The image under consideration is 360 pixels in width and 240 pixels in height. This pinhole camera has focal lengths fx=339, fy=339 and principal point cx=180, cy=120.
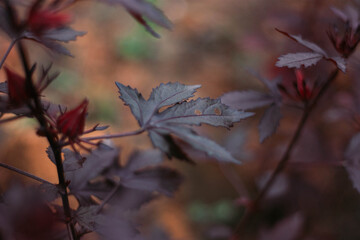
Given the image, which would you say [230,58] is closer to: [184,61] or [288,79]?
[184,61]

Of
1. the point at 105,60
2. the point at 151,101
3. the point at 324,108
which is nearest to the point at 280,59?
the point at 151,101

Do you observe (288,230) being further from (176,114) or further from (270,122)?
(176,114)

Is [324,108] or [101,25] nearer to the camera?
[324,108]

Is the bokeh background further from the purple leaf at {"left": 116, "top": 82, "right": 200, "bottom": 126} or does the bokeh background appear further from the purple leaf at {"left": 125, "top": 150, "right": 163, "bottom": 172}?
the purple leaf at {"left": 125, "top": 150, "right": 163, "bottom": 172}

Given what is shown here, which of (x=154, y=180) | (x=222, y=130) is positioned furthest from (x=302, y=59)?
(x=222, y=130)

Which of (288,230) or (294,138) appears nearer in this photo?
(294,138)

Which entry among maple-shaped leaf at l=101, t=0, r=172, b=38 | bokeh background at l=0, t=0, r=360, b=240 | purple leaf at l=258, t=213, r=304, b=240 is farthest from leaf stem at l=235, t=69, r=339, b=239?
maple-shaped leaf at l=101, t=0, r=172, b=38
